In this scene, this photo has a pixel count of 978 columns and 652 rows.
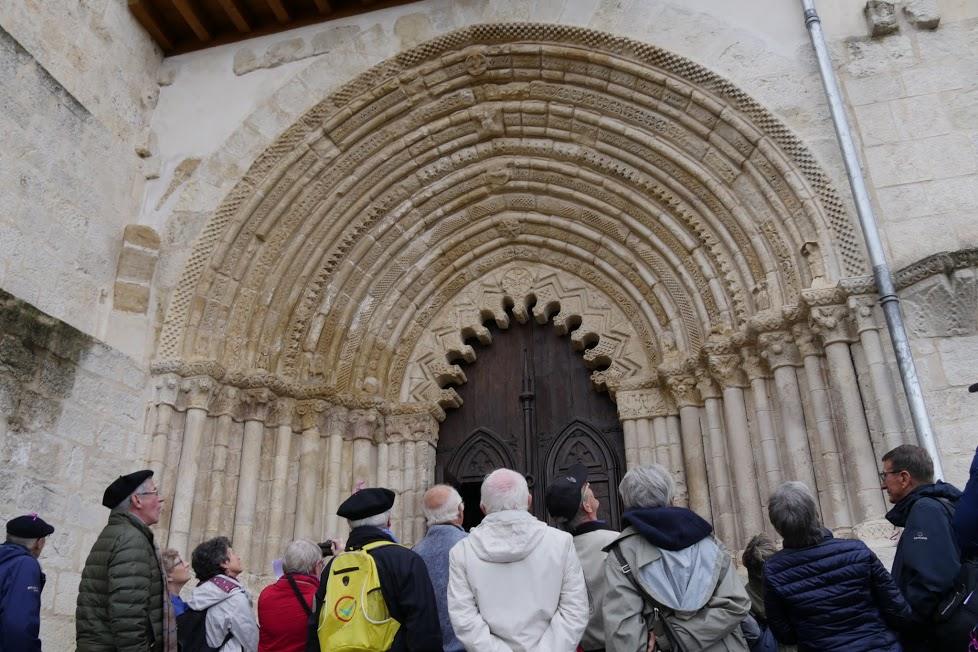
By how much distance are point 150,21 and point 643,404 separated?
5.03m

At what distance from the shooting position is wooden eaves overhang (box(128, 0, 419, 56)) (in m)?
6.57

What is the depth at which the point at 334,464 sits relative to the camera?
237 inches

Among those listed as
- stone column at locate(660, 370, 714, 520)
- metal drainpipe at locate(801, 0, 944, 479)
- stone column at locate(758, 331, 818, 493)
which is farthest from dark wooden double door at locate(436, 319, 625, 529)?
metal drainpipe at locate(801, 0, 944, 479)

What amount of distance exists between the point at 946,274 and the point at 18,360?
5.28m

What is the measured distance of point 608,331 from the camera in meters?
6.37

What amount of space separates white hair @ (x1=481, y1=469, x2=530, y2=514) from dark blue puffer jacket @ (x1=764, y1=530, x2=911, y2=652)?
0.84 metres

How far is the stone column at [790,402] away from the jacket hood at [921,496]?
2.27 metres

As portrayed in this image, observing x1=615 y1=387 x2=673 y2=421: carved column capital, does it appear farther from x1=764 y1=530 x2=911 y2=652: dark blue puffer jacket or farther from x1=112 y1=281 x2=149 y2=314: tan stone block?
x1=112 y1=281 x2=149 y2=314: tan stone block

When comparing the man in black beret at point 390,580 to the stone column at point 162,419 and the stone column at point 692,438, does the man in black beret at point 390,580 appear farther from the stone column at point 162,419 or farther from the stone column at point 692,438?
the stone column at point 692,438

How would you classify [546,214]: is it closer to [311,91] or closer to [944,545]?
[311,91]

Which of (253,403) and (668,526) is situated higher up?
(253,403)

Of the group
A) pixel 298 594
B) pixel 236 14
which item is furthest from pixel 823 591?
pixel 236 14

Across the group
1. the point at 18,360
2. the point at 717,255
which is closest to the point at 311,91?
the point at 18,360

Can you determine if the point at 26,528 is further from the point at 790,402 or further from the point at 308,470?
the point at 790,402
